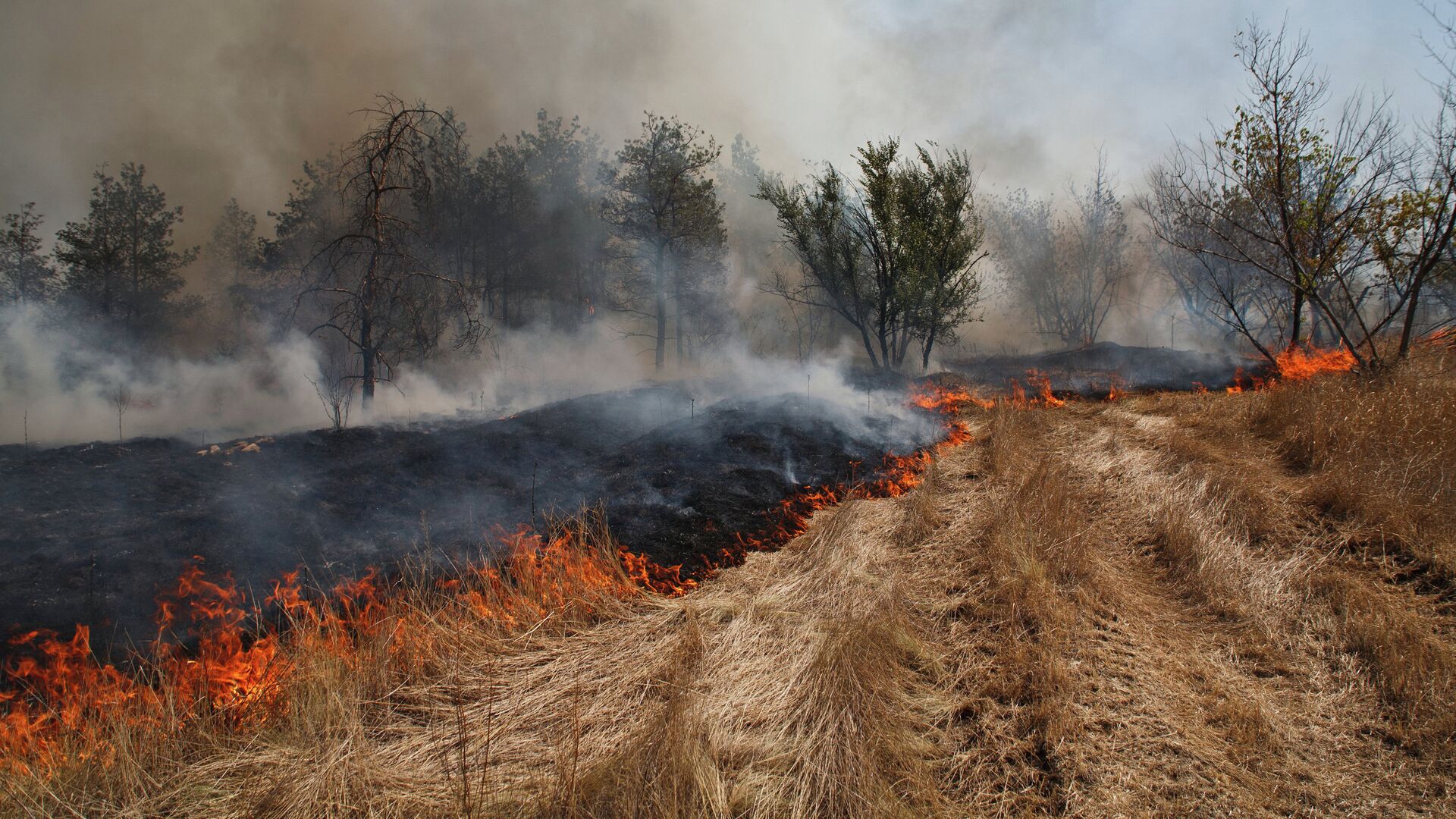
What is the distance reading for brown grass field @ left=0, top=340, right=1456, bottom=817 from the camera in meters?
2.34

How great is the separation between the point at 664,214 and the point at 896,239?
28.0 feet

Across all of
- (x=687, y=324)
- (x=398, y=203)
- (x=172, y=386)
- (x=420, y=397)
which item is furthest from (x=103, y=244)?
(x=687, y=324)

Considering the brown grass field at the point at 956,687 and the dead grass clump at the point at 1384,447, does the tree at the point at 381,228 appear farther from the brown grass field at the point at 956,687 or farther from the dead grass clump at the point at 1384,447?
the dead grass clump at the point at 1384,447

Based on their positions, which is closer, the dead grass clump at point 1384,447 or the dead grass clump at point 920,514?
the dead grass clump at point 1384,447

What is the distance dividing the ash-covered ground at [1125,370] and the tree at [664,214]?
31.9 feet

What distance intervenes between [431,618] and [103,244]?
22.5m

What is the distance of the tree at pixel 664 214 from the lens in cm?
1983

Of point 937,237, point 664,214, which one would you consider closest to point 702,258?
point 664,214

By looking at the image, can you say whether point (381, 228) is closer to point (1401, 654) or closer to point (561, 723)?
point (561, 723)

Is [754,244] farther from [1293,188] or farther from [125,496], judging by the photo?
[125,496]

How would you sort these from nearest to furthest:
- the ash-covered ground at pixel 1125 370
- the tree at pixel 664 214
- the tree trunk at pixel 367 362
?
the tree trunk at pixel 367 362, the ash-covered ground at pixel 1125 370, the tree at pixel 664 214

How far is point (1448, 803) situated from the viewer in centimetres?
219

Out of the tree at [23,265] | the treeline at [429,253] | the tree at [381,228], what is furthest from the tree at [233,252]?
the tree at [381,228]

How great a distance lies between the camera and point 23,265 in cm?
1552
